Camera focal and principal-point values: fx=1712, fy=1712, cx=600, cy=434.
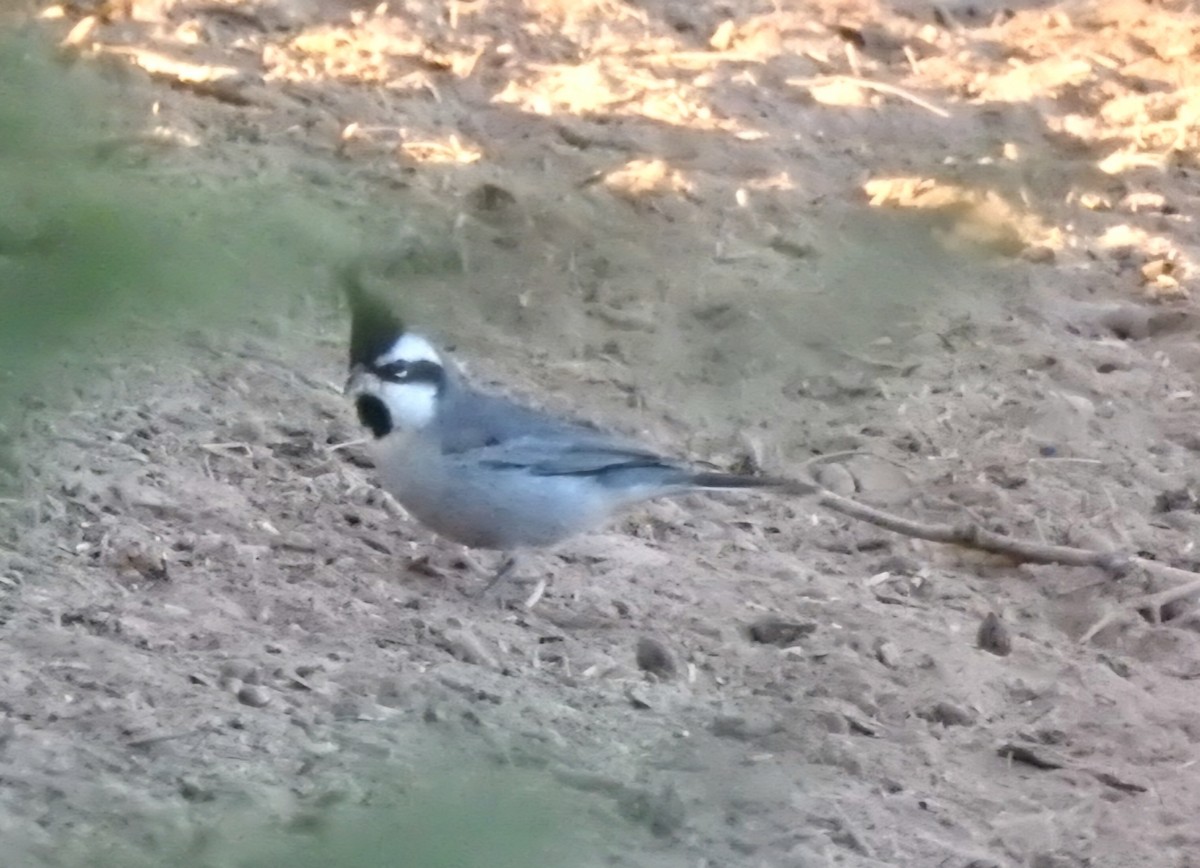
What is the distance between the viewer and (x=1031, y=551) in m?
4.41

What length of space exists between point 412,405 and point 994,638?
1.50 metres

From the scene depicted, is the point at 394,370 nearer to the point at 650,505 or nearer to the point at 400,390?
the point at 400,390

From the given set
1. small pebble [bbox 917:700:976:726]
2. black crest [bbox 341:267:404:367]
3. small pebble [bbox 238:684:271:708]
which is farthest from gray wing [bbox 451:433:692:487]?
black crest [bbox 341:267:404:367]

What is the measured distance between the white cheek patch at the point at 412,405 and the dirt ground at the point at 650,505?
0.31 metres

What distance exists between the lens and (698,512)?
181 inches

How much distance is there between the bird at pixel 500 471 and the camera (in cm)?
419

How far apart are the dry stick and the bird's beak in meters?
1.34

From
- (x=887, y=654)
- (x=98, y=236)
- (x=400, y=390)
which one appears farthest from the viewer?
(x=400, y=390)

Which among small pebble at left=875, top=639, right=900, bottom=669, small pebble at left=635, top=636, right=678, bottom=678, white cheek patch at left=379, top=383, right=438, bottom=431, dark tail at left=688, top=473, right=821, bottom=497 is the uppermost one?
white cheek patch at left=379, top=383, right=438, bottom=431

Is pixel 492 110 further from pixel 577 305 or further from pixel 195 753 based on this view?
pixel 195 753

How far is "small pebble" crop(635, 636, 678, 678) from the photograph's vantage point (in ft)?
12.1

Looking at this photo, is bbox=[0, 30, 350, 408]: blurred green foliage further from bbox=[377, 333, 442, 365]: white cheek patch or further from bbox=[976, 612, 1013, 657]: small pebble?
bbox=[976, 612, 1013, 657]: small pebble

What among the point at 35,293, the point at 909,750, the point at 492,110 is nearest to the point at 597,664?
the point at 909,750

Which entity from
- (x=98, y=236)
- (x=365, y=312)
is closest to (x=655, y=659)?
(x=365, y=312)
